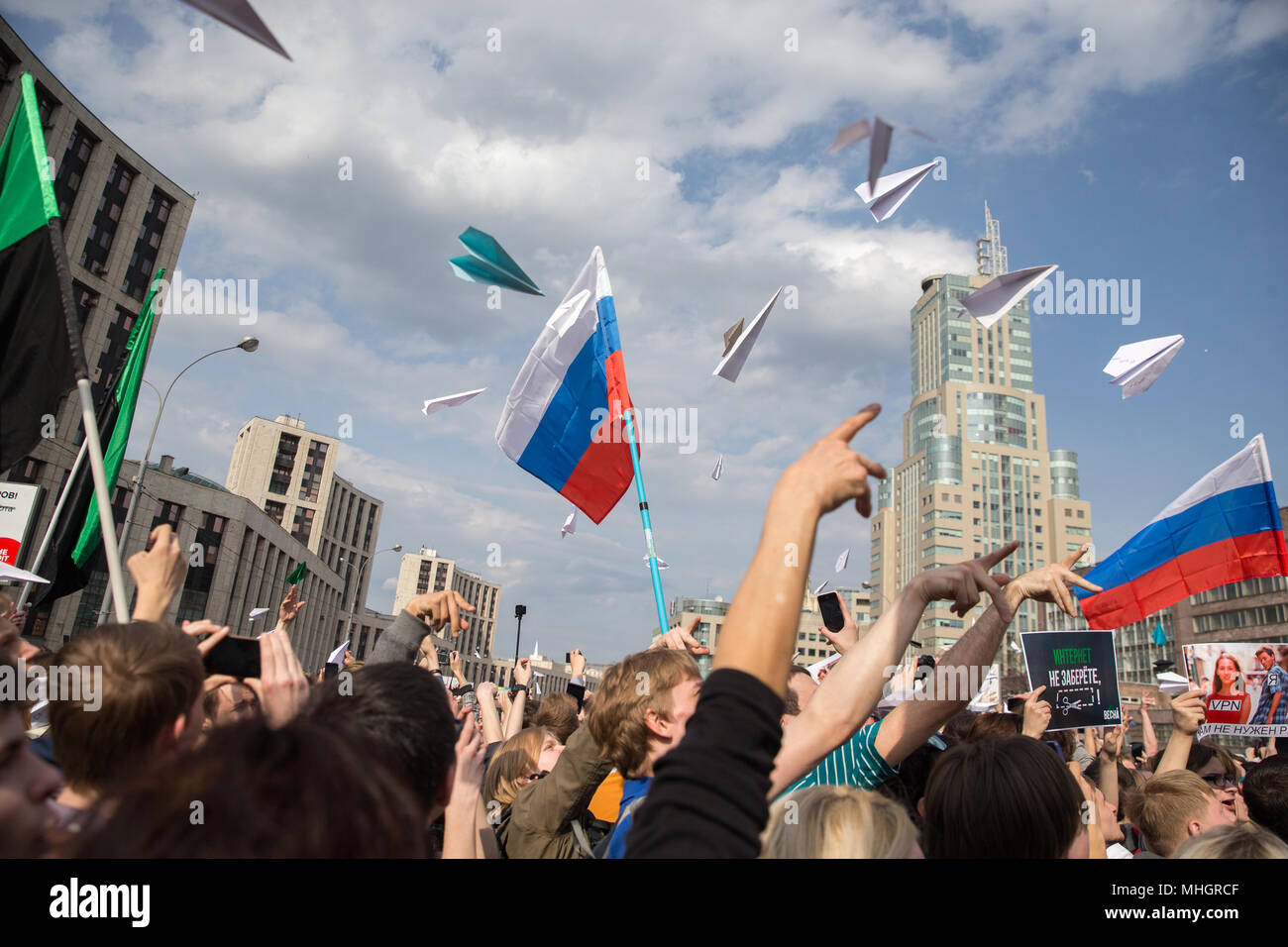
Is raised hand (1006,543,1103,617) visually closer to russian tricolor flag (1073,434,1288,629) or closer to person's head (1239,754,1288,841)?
person's head (1239,754,1288,841)

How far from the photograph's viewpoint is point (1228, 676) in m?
8.95

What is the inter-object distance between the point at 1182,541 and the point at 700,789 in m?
8.96

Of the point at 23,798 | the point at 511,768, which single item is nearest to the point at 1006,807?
the point at 23,798

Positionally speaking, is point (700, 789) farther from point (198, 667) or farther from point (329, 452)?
point (329, 452)

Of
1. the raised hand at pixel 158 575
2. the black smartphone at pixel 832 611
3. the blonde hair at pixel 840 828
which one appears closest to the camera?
the blonde hair at pixel 840 828

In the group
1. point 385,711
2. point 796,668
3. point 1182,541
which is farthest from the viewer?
point 1182,541

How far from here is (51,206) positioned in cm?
462

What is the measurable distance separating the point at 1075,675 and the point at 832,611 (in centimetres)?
331

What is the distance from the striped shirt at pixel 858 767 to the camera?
3.13 m

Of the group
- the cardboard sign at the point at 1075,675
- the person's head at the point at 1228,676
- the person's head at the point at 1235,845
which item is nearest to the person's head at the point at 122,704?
the person's head at the point at 1235,845

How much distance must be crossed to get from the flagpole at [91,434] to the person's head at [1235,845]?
3.81m

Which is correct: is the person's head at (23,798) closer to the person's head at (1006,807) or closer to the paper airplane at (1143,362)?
the person's head at (1006,807)

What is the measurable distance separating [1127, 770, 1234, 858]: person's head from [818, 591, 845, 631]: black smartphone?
1.82 meters
